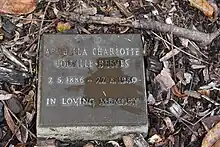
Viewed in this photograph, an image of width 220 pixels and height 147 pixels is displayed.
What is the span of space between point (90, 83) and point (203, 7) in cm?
86

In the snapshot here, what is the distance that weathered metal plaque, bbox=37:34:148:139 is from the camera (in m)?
2.44

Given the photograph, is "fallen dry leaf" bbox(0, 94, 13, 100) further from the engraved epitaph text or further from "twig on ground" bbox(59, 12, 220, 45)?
"twig on ground" bbox(59, 12, 220, 45)

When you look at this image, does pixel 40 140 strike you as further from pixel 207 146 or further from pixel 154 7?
pixel 154 7

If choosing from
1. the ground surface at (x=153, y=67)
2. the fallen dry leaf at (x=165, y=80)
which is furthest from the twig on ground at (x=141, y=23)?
the fallen dry leaf at (x=165, y=80)

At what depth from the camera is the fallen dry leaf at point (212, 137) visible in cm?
250

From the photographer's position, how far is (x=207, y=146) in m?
2.49

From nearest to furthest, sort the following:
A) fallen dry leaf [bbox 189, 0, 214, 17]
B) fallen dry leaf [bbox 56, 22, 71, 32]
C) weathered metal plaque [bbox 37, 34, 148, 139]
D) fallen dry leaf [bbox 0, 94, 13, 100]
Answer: weathered metal plaque [bbox 37, 34, 148, 139] < fallen dry leaf [bbox 0, 94, 13, 100] < fallen dry leaf [bbox 56, 22, 71, 32] < fallen dry leaf [bbox 189, 0, 214, 17]

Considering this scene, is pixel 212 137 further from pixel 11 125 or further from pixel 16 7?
pixel 16 7

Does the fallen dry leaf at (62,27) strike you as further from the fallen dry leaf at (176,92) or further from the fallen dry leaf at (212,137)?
the fallen dry leaf at (212,137)

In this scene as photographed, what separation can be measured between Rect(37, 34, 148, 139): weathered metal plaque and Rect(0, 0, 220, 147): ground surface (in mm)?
108

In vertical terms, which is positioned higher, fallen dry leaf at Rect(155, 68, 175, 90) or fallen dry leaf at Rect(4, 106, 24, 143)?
fallen dry leaf at Rect(155, 68, 175, 90)

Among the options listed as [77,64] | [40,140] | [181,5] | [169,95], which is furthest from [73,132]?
[181,5]

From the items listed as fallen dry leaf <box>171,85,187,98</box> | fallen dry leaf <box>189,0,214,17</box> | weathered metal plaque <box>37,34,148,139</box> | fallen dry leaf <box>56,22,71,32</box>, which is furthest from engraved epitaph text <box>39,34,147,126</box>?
fallen dry leaf <box>189,0,214,17</box>

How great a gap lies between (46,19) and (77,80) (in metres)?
0.48
